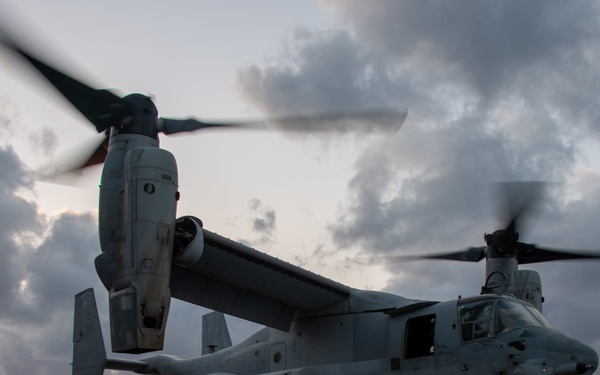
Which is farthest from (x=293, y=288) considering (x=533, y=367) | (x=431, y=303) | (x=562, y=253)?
(x=562, y=253)

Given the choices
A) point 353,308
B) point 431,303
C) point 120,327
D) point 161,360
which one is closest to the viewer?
point 120,327

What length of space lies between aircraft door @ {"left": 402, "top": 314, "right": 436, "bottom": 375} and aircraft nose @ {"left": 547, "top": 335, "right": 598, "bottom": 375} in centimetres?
222

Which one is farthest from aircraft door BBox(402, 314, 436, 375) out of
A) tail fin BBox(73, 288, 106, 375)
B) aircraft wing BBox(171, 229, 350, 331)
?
tail fin BBox(73, 288, 106, 375)

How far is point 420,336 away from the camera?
13039 millimetres

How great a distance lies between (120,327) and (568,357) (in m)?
7.50

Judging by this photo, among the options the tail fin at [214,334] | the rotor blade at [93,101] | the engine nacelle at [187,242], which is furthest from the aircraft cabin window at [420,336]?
the tail fin at [214,334]

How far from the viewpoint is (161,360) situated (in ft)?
60.3

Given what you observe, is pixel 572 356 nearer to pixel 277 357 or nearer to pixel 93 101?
pixel 277 357

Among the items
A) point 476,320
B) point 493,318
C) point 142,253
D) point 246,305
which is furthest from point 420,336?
point 142,253

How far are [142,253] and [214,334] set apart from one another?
9.67m

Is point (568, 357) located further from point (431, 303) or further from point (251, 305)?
point (251, 305)

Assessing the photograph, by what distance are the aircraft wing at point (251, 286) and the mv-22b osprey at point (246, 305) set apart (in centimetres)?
2

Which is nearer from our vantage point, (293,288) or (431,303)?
(431,303)

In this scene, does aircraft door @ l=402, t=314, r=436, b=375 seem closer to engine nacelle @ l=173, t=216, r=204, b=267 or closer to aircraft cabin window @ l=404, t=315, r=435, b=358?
aircraft cabin window @ l=404, t=315, r=435, b=358
